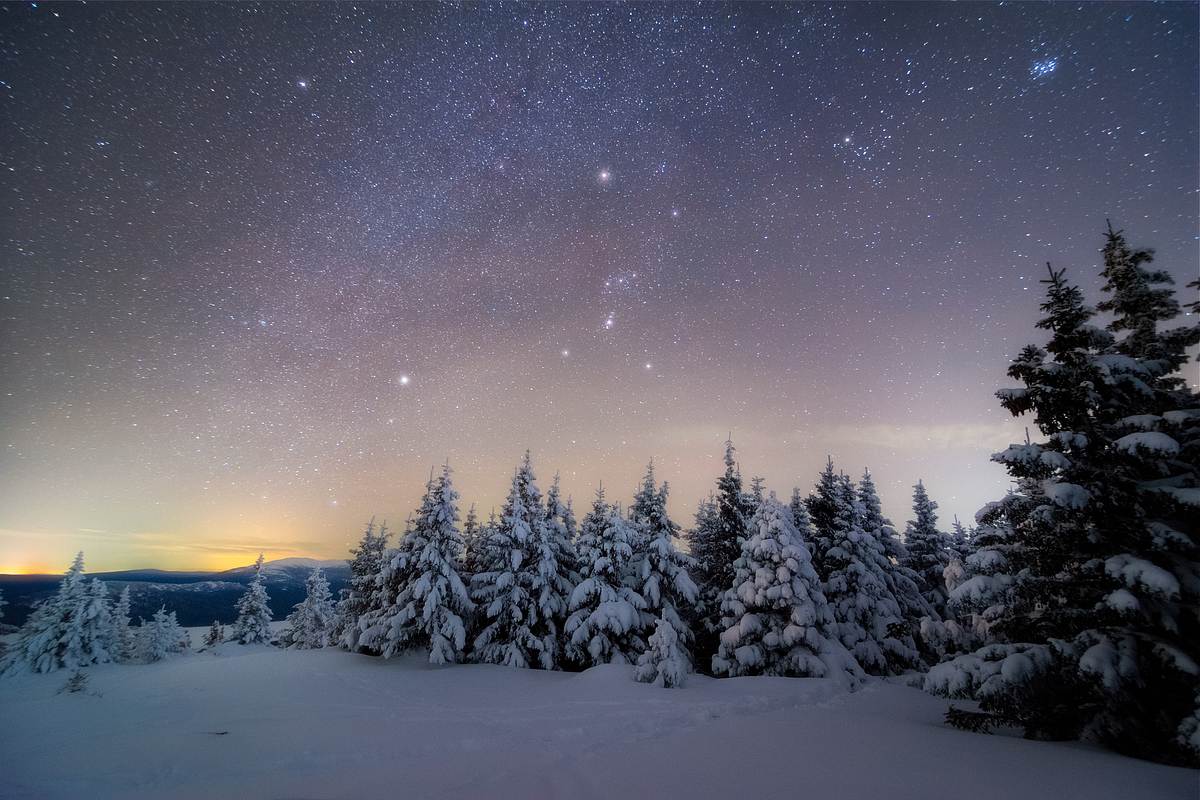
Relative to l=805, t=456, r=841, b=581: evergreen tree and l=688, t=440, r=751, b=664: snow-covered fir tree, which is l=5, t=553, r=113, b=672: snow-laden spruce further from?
l=805, t=456, r=841, b=581: evergreen tree

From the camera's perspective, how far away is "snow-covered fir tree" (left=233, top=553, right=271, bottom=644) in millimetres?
51000

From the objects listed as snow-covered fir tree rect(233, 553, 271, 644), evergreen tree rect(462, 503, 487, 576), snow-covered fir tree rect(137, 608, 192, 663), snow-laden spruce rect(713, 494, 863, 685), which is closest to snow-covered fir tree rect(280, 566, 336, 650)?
snow-covered fir tree rect(233, 553, 271, 644)

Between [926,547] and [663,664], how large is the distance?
1132 inches

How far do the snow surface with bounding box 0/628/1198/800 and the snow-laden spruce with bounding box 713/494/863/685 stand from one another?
291 cm

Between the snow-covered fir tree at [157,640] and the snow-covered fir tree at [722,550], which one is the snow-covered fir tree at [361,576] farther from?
the snow-covered fir tree at [157,640]

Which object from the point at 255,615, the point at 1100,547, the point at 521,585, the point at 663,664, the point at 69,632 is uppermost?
the point at 1100,547

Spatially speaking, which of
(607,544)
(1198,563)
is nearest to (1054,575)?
(1198,563)

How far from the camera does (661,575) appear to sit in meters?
24.5

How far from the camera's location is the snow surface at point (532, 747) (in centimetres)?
703

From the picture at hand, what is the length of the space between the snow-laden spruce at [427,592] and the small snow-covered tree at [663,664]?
10489mm

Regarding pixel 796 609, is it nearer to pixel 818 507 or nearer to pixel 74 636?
pixel 818 507

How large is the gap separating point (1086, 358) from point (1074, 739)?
7608 mm

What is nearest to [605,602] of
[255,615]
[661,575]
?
[661,575]

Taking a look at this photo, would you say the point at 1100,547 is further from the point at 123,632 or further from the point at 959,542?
the point at 123,632
